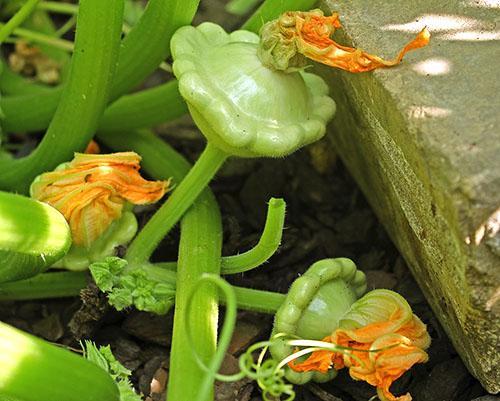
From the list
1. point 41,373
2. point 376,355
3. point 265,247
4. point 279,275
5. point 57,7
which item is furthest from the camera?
point 57,7

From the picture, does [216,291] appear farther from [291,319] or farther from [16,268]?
[16,268]

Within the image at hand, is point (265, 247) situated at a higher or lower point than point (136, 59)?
lower

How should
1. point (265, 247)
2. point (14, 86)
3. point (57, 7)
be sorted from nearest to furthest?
point (265, 247) < point (14, 86) < point (57, 7)

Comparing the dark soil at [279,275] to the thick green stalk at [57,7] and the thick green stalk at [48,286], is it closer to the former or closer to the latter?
the thick green stalk at [48,286]

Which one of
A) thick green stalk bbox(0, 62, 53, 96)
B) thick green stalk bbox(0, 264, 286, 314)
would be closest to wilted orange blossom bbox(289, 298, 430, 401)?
thick green stalk bbox(0, 264, 286, 314)

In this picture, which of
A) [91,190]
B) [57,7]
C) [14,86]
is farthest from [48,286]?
[57,7]

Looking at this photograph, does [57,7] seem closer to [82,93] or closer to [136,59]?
[136,59]
